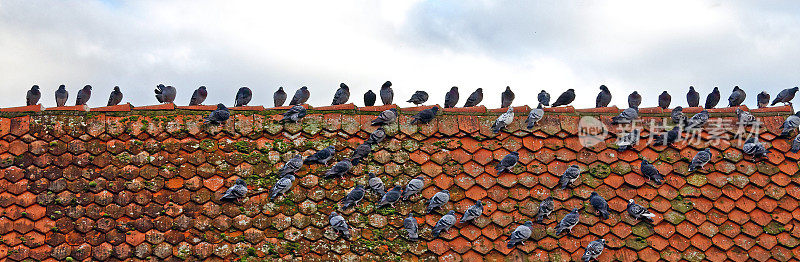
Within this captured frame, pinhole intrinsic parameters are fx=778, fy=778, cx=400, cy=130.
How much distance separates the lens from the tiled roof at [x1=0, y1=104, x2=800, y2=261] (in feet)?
21.3

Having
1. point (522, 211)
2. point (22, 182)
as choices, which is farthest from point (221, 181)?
point (522, 211)

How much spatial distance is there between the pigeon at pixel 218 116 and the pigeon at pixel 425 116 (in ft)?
6.02

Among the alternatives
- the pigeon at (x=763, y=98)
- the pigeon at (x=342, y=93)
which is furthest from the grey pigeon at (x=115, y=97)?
the pigeon at (x=763, y=98)

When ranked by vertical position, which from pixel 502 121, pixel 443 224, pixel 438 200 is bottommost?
pixel 443 224

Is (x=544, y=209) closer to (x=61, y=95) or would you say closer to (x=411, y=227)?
(x=411, y=227)

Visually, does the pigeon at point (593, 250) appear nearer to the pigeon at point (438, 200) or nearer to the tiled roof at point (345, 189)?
the tiled roof at point (345, 189)

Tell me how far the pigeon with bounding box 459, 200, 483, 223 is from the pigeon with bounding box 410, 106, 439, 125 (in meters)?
1.30

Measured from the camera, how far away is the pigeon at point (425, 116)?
25.4ft

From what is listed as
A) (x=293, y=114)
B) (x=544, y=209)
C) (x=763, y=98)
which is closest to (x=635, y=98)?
(x=763, y=98)

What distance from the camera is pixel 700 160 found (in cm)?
736

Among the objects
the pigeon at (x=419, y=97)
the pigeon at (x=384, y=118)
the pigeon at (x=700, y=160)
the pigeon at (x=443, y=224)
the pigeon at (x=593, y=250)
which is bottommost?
the pigeon at (x=593, y=250)

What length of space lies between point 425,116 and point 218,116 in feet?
6.66

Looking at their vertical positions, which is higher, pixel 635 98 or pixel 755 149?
pixel 635 98

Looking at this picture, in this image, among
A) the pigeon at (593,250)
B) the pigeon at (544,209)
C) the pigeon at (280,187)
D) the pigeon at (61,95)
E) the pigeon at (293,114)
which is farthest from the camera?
the pigeon at (61,95)
